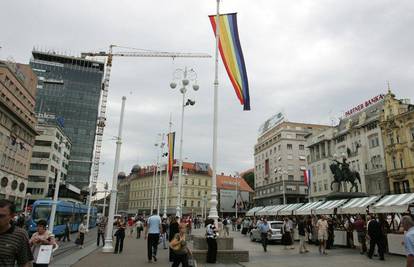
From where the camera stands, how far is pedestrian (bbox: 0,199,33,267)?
368cm

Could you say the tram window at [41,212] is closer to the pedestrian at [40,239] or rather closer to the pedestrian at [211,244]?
the pedestrian at [211,244]

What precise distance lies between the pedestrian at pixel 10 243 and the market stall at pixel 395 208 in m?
16.4

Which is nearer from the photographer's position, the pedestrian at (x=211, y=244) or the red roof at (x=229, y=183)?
the pedestrian at (x=211, y=244)

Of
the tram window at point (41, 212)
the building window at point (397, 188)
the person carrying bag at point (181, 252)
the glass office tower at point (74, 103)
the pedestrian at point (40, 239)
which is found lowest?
the person carrying bag at point (181, 252)

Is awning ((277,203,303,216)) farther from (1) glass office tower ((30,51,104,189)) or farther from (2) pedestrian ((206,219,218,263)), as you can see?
(1) glass office tower ((30,51,104,189))

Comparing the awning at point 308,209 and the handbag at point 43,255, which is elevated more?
the awning at point 308,209

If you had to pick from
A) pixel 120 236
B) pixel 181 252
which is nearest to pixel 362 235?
pixel 181 252

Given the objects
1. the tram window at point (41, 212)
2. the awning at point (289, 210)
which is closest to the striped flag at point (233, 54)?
the awning at point (289, 210)

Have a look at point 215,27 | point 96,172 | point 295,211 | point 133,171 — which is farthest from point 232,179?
point 215,27

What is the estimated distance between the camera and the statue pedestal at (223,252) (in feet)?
42.6

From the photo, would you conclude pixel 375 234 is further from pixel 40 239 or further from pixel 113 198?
pixel 40 239

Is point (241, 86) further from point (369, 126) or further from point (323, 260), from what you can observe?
point (369, 126)

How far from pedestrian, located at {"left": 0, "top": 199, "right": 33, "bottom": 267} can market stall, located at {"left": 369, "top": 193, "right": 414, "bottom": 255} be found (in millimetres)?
16447

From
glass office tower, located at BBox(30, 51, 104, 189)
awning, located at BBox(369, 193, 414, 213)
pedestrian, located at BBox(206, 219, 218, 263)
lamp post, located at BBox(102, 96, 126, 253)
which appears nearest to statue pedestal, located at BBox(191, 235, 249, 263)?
pedestrian, located at BBox(206, 219, 218, 263)
